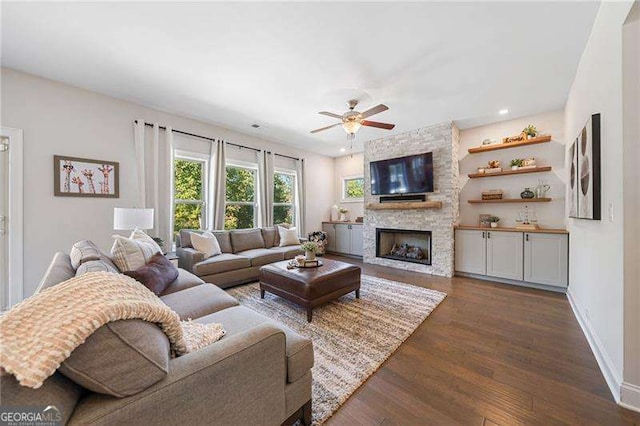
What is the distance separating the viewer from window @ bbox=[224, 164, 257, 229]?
16.1 feet

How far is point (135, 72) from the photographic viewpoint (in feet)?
9.23

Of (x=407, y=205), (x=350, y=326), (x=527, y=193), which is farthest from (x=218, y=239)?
(x=527, y=193)

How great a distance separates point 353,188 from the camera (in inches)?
269

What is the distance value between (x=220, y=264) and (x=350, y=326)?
81.6 inches

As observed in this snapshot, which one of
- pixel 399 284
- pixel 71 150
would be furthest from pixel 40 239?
pixel 399 284

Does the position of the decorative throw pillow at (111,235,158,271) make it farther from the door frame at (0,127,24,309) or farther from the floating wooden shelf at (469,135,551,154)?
the floating wooden shelf at (469,135,551,154)

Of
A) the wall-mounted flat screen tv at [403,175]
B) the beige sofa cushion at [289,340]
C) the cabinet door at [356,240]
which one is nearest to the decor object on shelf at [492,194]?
the wall-mounted flat screen tv at [403,175]

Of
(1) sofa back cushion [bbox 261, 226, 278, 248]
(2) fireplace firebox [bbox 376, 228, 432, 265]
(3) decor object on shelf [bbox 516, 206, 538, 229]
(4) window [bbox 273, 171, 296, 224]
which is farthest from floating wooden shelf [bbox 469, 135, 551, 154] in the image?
(1) sofa back cushion [bbox 261, 226, 278, 248]

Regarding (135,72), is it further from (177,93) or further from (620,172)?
(620,172)

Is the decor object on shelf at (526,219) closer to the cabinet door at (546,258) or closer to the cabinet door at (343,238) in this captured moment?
the cabinet door at (546,258)

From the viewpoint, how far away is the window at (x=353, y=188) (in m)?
6.68

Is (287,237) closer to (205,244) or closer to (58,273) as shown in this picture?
(205,244)

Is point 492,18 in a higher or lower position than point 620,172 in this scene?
higher

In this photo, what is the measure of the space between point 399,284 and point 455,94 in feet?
9.20
